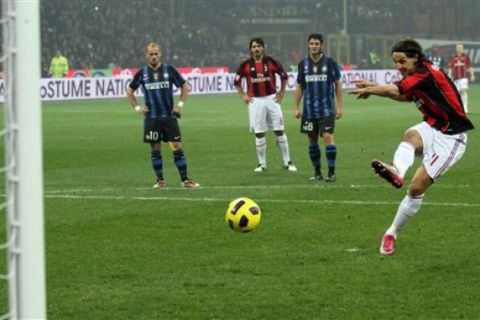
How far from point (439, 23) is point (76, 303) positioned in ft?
179

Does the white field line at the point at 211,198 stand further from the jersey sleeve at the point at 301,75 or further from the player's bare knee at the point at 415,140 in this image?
the player's bare knee at the point at 415,140

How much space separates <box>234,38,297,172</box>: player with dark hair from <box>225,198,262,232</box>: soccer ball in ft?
26.1

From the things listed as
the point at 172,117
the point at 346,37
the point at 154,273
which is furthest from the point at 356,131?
the point at 346,37

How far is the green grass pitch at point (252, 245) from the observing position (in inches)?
309

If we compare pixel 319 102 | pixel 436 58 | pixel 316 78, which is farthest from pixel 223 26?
pixel 319 102

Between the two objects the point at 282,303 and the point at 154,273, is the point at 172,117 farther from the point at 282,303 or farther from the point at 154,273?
the point at 282,303

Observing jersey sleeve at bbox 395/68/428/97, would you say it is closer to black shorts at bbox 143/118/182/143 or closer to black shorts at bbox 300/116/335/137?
black shorts at bbox 143/118/182/143

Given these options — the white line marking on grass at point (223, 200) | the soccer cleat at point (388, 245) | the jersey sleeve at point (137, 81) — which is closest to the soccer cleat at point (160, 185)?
the white line marking on grass at point (223, 200)

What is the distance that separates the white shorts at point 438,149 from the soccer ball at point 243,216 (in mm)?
1504

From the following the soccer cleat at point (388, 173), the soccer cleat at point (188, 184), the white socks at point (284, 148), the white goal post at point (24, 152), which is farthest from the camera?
the white socks at point (284, 148)

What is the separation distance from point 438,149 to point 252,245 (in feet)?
6.16

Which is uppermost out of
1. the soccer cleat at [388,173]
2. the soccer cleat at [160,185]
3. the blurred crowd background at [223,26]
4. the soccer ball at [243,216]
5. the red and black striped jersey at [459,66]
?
the blurred crowd background at [223,26]

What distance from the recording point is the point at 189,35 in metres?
54.9

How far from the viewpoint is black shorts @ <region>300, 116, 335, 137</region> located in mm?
16203
